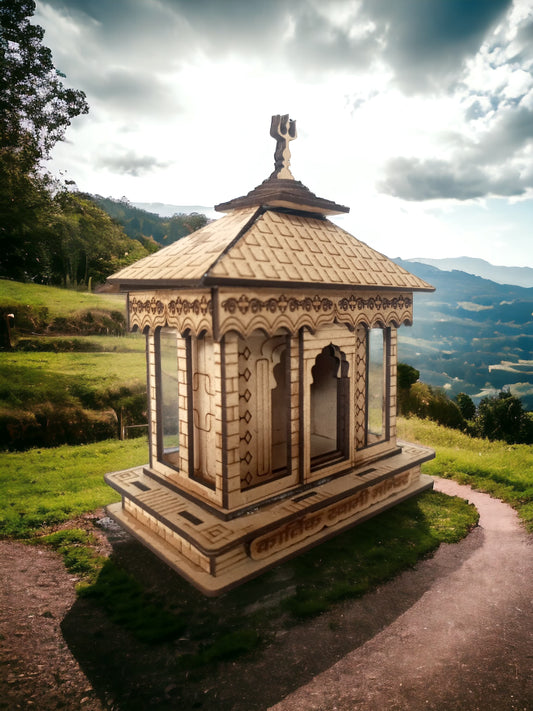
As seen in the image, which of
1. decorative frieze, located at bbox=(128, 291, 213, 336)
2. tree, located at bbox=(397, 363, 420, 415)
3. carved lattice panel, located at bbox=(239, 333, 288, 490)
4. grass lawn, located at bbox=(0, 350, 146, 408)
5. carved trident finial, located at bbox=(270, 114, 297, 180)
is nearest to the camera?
decorative frieze, located at bbox=(128, 291, 213, 336)

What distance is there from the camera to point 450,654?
4.99 m

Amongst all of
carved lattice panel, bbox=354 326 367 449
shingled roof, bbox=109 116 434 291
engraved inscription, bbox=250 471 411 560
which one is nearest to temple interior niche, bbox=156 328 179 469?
shingled roof, bbox=109 116 434 291

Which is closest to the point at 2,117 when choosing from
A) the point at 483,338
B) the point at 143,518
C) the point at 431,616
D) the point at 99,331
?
the point at 99,331

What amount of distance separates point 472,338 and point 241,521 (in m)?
143

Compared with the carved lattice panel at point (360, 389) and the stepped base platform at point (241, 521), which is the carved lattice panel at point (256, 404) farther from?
the carved lattice panel at point (360, 389)

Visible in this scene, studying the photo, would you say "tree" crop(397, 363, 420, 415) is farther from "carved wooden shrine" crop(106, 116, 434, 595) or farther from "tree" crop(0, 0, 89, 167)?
"tree" crop(0, 0, 89, 167)

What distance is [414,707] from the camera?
4.27m

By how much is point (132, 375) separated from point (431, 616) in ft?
43.9

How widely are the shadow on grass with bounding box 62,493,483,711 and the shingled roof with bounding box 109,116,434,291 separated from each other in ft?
14.7

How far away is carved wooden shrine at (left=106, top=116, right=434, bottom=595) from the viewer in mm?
5992

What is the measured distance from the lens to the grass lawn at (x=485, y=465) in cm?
959

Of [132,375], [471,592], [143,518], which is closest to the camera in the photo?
[471,592]

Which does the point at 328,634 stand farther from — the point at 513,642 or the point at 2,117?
the point at 2,117

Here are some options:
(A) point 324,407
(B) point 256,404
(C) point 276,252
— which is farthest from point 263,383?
(A) point 324,407
